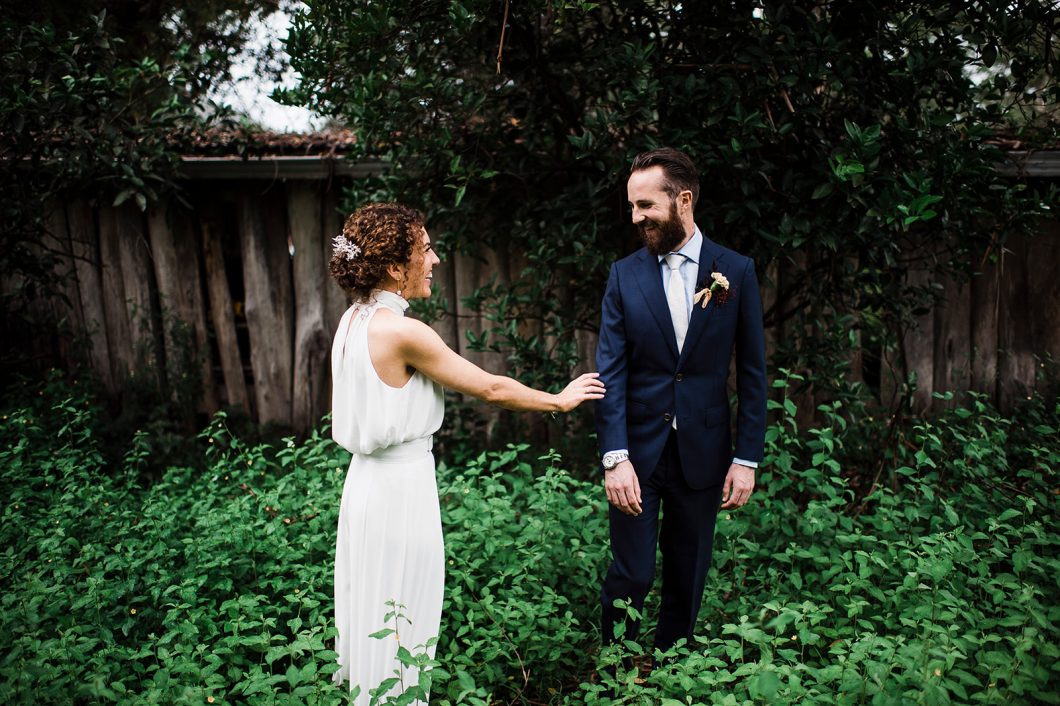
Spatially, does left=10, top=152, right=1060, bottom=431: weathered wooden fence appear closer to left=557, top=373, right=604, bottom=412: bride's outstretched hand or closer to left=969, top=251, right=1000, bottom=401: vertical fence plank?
left=557, top=373, right=604, bottom=412: bride's outstretched hand

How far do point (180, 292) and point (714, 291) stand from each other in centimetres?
548

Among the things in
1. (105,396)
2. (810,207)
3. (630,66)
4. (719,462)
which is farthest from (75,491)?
(810,207)

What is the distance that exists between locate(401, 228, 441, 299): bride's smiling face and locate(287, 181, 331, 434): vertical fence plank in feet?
12.7

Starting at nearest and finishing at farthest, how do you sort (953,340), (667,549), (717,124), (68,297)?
(667,549) → (717,124) → (953,340) → (68,297)

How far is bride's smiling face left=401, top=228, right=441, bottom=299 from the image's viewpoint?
10.2 ft

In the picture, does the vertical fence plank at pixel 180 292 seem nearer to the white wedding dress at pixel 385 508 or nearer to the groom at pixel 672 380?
the white wedding dress at pixel 385 508

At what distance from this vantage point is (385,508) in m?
3.05

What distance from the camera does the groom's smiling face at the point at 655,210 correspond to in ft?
10.4

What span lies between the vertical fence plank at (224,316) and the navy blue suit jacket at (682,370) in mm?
4751

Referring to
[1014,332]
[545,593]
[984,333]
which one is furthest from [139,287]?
[1014,332]

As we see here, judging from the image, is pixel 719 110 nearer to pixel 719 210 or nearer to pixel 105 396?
pixel 719 210

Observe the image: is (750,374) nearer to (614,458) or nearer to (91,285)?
(614,458)

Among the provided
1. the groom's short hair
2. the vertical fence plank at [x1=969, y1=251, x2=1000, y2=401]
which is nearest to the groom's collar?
the groom's short hair

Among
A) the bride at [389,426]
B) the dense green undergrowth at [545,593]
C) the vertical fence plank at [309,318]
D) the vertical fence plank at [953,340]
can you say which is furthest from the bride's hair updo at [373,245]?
the vertical fence plank at [953,340]
